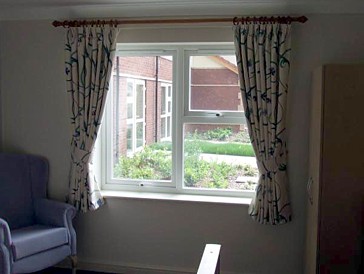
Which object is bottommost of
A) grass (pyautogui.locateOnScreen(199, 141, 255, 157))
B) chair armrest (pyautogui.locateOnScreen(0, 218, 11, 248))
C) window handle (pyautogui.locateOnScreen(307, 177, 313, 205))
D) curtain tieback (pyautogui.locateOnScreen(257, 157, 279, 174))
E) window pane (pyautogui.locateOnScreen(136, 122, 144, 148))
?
chair armrest (pyautogui.locateOnScreen(0, 218, 11, 248))

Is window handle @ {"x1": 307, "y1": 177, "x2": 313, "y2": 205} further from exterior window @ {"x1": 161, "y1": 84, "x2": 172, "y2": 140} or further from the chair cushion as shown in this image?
the chair cushion

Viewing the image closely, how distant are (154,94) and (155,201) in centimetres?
91

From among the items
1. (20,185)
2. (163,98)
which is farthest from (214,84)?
(20,185)

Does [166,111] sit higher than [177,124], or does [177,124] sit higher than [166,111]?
[166,111]

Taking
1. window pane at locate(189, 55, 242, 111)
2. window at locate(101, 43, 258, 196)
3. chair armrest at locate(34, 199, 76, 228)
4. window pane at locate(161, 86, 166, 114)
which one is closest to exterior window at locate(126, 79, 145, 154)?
window at locate(101, 43, 258, 196)

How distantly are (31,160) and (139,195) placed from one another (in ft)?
3.16

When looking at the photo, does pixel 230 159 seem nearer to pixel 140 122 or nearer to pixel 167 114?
pixel 167 114

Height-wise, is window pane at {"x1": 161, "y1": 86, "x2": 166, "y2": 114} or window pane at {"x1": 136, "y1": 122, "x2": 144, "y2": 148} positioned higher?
window pane at {"x1": 161, "y1": 86, "x2": 166, "y2": 114}

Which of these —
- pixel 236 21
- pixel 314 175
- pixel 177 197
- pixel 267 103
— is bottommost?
pixel 177 197

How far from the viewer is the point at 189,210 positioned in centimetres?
343

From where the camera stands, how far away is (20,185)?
11.3 ft

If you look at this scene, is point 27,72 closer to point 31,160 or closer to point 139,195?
point 31,160

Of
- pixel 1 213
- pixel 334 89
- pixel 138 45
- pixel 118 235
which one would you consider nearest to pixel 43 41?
pixel 138 45

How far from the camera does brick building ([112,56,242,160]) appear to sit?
11.5 feet
